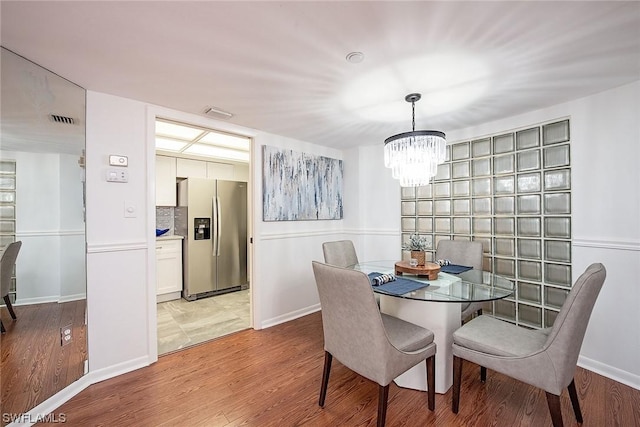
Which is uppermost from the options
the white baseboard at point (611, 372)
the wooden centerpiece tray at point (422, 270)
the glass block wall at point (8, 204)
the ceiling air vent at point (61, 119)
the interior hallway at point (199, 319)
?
the ceiling air vent at point (61, 119)

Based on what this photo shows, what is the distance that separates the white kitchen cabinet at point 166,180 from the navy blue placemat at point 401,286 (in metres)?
3.54

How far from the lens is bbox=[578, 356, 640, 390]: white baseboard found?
6.21 feet

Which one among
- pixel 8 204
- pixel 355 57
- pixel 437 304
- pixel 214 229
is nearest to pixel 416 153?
pixel 355 57

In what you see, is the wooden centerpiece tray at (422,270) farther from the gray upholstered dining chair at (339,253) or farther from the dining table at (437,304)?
the gray upholstered dining chair at (339,253)

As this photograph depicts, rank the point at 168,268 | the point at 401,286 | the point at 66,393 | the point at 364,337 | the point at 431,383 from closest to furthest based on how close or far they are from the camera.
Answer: the point at 364,337 < the point at 431,383 < the point at 66,393 < the point at 401,286 < the point at 168,268

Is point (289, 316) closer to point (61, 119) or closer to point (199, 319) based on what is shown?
point (199, 319)

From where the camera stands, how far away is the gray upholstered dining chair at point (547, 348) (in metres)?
1.31

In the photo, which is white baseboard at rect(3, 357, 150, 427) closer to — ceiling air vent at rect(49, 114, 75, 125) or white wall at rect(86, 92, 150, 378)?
white wall at rect(86, 92, 150, 378)

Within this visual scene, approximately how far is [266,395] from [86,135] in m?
2.32

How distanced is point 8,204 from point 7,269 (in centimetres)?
38

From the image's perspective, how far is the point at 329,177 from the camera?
369cm

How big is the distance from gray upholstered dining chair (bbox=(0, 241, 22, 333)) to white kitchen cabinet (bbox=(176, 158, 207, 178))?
2.74 meters

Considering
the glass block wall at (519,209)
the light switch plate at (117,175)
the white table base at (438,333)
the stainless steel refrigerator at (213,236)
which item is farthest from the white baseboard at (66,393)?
the glass block wall at (519,209)

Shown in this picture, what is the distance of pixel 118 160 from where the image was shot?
210 cm
